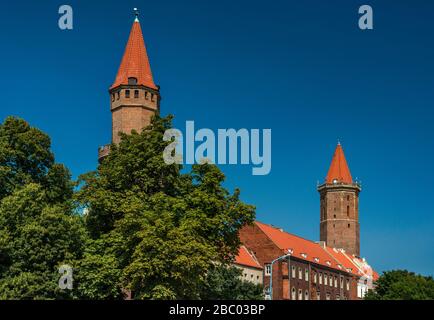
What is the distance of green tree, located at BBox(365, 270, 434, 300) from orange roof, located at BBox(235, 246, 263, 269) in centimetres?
1304

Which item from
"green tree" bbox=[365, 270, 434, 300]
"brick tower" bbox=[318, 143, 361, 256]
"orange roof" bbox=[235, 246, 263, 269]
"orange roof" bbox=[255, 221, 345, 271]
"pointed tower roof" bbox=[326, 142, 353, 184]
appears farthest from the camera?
"pointed tower roof" bbox=[326, 142, 353, 184]

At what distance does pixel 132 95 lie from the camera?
69.4 m

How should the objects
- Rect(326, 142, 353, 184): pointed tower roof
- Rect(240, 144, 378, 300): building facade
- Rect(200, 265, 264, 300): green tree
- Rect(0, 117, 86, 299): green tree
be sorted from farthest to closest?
Rect(326, 142, 353, 184): pointed tower roof < Rect(240, 144, 378, 300): building facade < Rect(200, 265, 264, 300): green tree < Rect(0, 117, 86, 299): green tree

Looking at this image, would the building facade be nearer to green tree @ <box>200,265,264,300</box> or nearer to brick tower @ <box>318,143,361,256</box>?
brick tower @ <box>318,143,361,256</box>

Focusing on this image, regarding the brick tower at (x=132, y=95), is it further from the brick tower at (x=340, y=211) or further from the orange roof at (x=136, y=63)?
the brick tower at (x=340, y=211)

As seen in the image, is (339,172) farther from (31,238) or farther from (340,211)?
(31,238)

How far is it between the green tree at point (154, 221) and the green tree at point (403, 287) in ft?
133

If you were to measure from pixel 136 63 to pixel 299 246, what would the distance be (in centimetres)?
4056

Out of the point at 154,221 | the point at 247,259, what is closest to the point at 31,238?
the point at 154,221

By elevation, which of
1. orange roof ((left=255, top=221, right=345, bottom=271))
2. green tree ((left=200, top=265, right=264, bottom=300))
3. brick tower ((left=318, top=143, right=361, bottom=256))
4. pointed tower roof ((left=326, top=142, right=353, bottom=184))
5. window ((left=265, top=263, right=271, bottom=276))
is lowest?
green tree ((left=200, top=265, right=264, bottom=300))

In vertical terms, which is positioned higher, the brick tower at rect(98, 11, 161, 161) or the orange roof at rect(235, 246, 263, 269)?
the brick tower at rect(98, 11, 161, 161)

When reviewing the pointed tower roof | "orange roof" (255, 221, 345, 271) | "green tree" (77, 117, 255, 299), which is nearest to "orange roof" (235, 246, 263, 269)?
"orange roof" (255, 221, 345, 271)

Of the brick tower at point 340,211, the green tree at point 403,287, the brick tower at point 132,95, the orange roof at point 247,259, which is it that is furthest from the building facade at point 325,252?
the brick tower at point 132,95

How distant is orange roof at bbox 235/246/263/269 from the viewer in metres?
81.8
